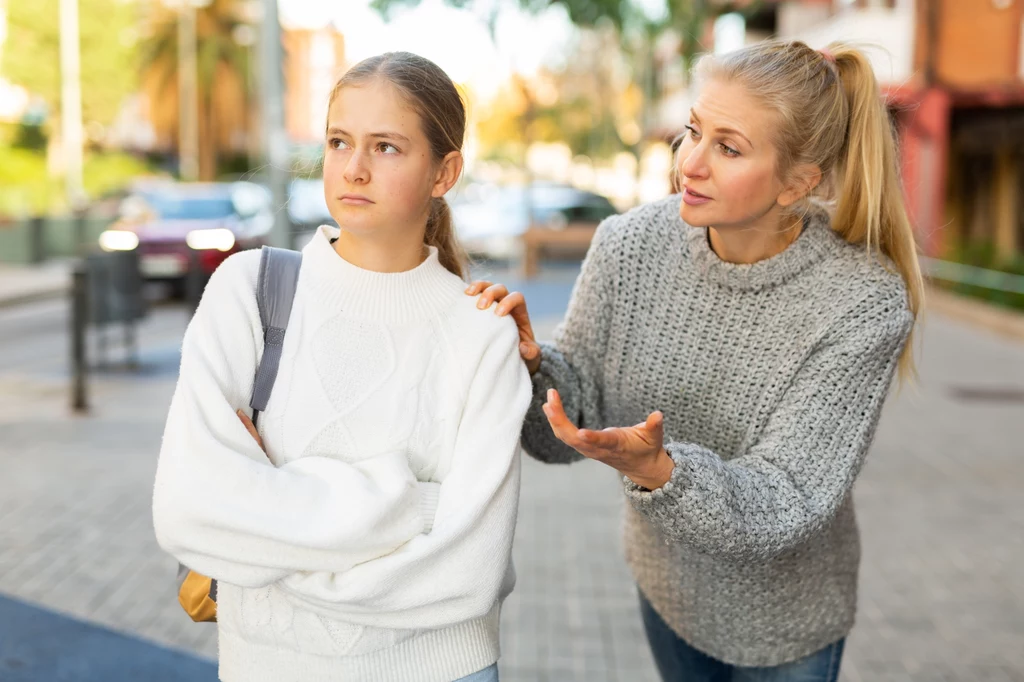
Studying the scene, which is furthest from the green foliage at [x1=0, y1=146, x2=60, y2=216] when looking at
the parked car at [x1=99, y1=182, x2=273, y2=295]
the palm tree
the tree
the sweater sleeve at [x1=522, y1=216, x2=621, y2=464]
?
the sweater sleeve at [x1=522, y1=216, x2=621, y2=464]

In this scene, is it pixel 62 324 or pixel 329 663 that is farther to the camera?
pixel 62 324

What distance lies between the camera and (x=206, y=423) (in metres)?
1.79

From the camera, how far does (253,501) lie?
1725 mm

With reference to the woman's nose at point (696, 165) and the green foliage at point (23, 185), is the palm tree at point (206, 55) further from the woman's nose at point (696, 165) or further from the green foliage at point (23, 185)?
the woman's nose at point (696, 165)

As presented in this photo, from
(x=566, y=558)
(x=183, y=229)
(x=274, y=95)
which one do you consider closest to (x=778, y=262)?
(x=566, y=558)

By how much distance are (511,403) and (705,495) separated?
353mm

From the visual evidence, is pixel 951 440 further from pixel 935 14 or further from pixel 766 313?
pixel 935 14

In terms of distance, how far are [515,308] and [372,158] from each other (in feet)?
1.33

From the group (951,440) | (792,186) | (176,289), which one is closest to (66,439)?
(951,440)

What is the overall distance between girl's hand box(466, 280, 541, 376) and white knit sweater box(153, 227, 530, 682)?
0.03m

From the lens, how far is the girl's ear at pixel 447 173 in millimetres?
2025

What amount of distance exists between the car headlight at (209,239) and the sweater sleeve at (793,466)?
14.0 metres

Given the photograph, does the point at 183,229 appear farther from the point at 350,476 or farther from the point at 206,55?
the point at 206,55

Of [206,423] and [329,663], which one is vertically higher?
[206,423]
